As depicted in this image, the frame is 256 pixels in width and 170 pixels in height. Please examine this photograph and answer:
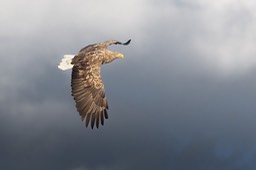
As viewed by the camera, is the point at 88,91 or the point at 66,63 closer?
the point at 88,91

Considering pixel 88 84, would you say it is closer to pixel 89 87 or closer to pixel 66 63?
pixel 89 87

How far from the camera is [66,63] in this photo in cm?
2666

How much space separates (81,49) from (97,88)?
359 centimetres

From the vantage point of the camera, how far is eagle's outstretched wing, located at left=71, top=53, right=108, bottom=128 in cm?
2462

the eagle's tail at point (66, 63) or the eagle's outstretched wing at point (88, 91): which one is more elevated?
the eagle's tail at point (66, 63)

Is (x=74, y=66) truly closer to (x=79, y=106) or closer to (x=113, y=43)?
(x=79, y=106)

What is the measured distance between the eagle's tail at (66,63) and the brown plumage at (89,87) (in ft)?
0.66

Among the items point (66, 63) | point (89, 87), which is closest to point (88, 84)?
point (89, 87)

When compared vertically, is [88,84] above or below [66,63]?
below

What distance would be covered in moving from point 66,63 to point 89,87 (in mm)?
1809

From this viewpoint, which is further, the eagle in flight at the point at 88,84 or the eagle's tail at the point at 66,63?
the eagle's tail at the point at 66,63

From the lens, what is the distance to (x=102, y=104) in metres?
25.3

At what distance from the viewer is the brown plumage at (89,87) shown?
80.9 ft

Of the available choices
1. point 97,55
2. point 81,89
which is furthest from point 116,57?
point 81,89
